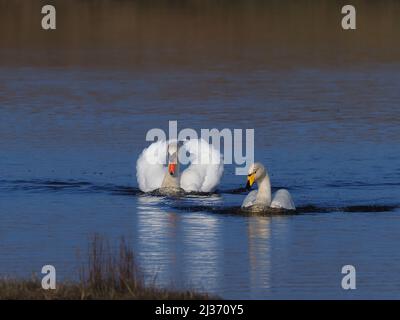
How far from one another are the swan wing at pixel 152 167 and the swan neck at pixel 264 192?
225 centimetres

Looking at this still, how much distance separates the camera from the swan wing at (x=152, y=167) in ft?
66.8

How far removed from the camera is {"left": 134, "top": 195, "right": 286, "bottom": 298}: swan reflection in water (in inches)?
540

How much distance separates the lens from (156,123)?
26812 millimetres

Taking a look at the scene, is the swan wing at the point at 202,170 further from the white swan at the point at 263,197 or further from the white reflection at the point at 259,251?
the white reflection at the point at 259,251

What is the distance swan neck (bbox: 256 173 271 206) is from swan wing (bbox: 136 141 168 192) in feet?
7.39

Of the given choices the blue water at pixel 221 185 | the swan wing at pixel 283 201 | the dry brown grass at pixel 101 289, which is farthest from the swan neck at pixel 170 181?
the dry brown grass at pixel 101 289

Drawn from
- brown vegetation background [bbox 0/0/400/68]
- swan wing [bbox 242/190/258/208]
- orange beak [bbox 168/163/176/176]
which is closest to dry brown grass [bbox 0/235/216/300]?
swan wing [bbox 242/190/258/208]

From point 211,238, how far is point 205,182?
4.03 meters

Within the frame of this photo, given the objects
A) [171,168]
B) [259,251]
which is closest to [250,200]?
[171,168]

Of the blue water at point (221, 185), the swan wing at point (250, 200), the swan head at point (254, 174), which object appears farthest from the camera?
the swan head at point (254, 174)

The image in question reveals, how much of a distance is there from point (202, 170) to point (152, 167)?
808 mm

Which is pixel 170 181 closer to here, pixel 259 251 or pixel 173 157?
pixel 173 157

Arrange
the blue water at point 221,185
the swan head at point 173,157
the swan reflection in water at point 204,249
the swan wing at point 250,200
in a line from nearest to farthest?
the swan reflection in water at point 204,249, the blue water at point 221,185, the swan wing at point 250,200, the swan head at point 173,157

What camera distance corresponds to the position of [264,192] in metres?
18.6
